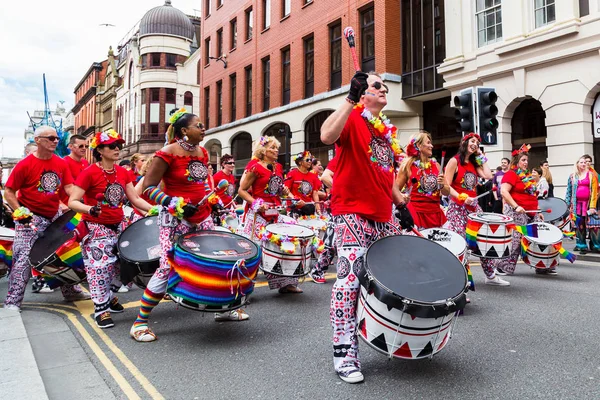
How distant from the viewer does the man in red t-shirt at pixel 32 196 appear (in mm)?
5566

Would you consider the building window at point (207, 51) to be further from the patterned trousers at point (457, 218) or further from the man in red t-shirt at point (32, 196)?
the patterned trousers at point (457, 218)

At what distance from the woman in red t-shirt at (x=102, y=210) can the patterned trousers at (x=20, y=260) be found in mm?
973

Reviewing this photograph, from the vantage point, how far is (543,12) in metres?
13.3

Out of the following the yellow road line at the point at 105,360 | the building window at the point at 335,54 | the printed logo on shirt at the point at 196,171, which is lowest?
the yellow road line at the point at 105,360

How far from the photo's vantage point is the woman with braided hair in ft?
13.9

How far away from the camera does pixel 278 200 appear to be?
6.96 metres

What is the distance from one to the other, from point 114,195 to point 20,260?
1495mm

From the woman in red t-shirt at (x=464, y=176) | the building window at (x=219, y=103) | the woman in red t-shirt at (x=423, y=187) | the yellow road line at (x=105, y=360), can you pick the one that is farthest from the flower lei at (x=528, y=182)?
the building window at (x=219, y=103)

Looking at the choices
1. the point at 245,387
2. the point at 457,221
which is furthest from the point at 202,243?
the point at 457,221

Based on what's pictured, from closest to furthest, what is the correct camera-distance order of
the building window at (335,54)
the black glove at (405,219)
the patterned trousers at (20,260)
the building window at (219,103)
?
1. the black glove at (405,219)
2. the patterned trousers at (20,260)
3. the building window at (335,54)
4. the building window at (219,103)

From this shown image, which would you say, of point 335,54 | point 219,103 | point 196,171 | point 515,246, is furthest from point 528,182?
point 219,103

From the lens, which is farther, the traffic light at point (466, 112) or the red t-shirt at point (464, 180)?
the traffic light at point (466, 112)

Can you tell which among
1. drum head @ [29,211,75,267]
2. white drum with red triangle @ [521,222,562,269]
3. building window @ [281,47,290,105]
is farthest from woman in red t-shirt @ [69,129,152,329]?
building window @ [281,47,290,105]

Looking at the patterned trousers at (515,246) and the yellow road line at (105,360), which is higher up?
the patterned trousers at (515,246)
